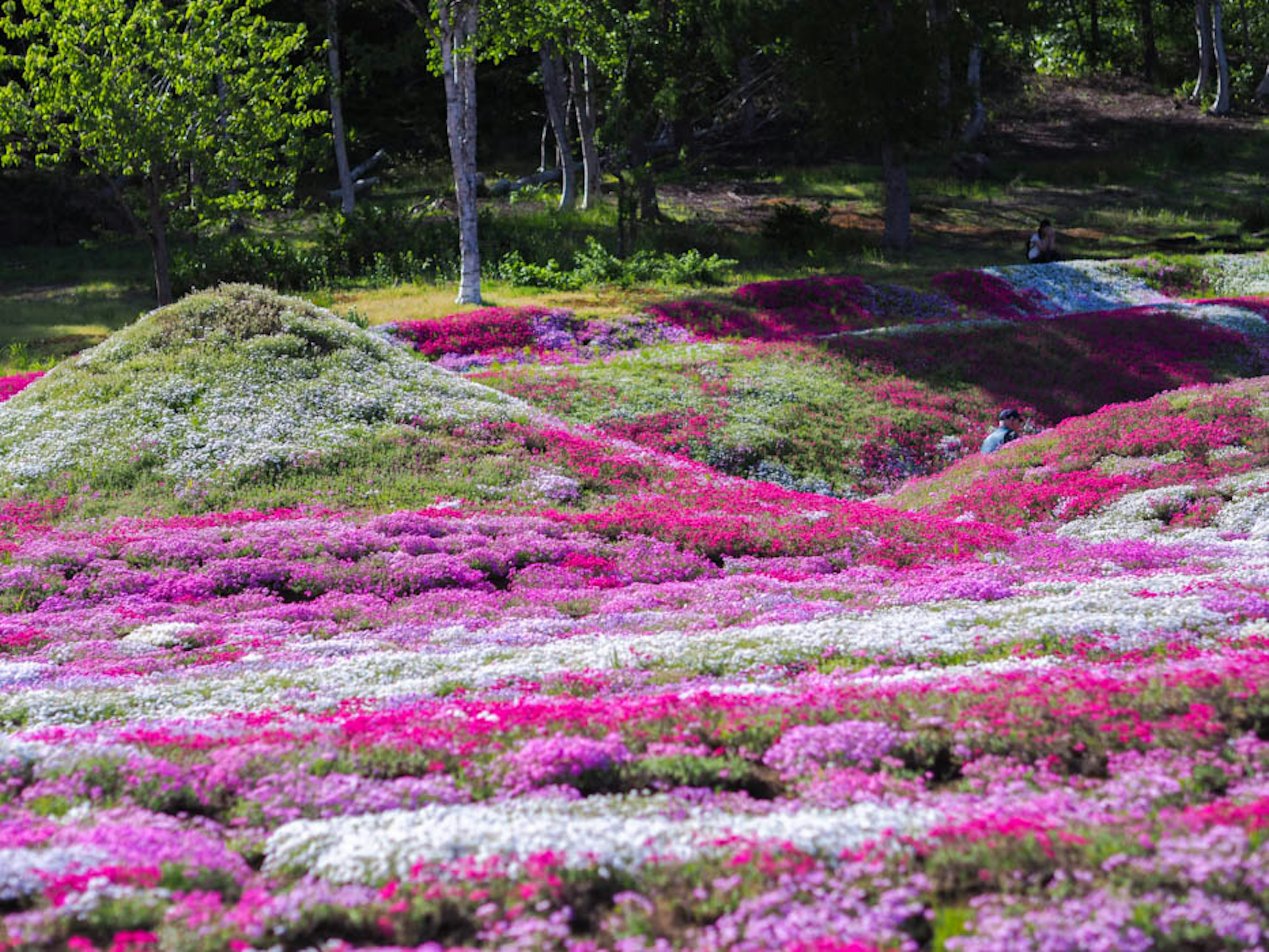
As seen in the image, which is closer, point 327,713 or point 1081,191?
point 327,713

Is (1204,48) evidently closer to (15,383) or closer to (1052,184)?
(1052,184)

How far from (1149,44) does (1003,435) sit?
7747cm

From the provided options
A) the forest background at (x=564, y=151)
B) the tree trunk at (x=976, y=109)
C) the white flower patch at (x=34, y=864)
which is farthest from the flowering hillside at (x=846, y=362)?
the tree trunk at (x=976, y=109)

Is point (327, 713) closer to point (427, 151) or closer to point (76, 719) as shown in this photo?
point (76, 719)

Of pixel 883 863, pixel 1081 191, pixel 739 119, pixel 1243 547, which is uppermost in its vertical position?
pixel 739 119

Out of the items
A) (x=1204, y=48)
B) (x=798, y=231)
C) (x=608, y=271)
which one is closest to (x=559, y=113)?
(x=798, y=231)

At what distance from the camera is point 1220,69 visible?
76062mm

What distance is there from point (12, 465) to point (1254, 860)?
23213 millimetres

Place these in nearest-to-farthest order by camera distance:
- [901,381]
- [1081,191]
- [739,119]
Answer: [901,381]
[1081,191]
[739,119]

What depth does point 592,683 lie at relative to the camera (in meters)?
10.7

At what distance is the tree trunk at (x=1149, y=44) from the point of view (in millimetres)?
85875

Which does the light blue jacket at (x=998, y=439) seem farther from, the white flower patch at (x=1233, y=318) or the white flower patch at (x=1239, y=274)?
the white flower patch at (x=1239, y=274)

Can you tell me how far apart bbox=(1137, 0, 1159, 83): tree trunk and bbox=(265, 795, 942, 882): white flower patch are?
314ft

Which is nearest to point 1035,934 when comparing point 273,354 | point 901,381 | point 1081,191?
point 273,354
